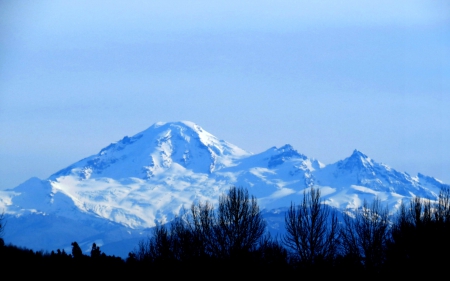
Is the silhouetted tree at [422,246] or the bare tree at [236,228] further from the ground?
the bare tree at [236,228]

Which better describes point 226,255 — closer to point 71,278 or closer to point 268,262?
point 268,262

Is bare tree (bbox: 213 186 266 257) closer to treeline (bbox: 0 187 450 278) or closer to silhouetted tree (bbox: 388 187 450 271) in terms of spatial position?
treeline (bbox: 0 187 450 278)

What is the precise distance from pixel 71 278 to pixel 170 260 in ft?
43.2

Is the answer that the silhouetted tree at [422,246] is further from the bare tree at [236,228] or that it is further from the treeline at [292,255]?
the bare tree at [236,228]

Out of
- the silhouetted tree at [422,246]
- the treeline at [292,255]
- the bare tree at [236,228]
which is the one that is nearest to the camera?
the silhouetted tree at [422,246]

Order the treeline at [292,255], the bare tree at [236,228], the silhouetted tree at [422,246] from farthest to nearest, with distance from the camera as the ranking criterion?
the bare tree at [236,228] → the treeline at [292,255] → the silhouetted tree at [422,246]

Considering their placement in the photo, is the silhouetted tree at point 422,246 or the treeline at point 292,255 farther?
the treeline at point 292,255

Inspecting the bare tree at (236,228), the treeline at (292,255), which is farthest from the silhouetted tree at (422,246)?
the bare tree at (236,228)

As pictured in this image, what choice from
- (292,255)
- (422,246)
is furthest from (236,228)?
(422,246)

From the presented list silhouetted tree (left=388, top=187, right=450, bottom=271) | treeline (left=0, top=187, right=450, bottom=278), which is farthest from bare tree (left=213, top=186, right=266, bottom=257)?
silhouetted tree (left=388, top=187, right=450, bottom=271)

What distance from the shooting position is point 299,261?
172 ft

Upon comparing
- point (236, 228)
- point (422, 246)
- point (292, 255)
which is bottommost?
point (422, 246)

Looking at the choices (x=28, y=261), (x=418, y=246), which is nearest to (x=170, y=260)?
(x=28, y=261)

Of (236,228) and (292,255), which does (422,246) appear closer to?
(292,255)
